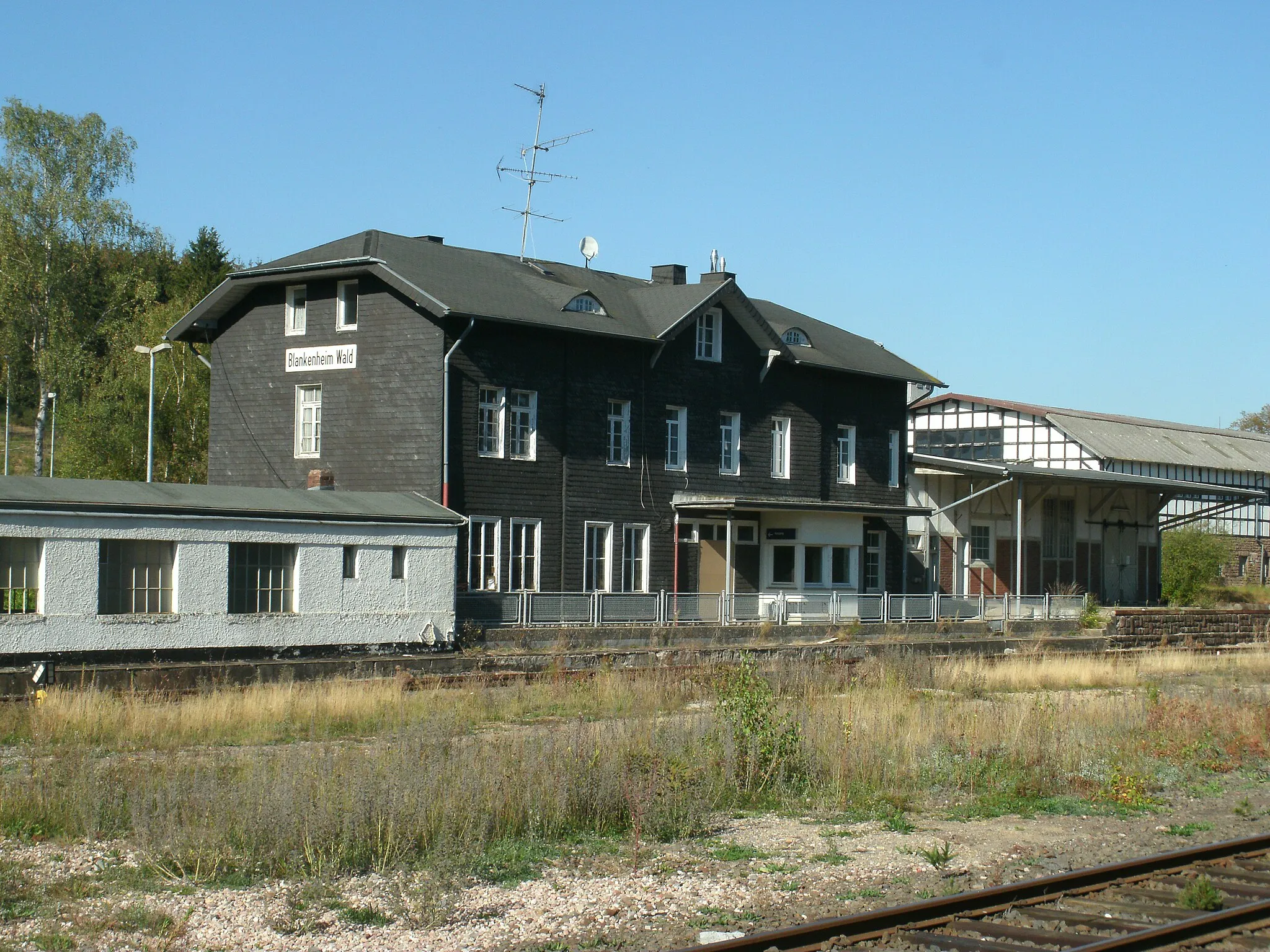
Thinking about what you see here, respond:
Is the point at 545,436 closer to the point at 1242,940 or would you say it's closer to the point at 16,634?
the point at 16,634

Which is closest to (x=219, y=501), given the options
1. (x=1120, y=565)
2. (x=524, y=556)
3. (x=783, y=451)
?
(x=524, y=556)

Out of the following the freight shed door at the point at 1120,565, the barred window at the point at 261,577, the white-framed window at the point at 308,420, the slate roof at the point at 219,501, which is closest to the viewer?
the slate roof at the point at 219,501

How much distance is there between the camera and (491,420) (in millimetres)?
30266

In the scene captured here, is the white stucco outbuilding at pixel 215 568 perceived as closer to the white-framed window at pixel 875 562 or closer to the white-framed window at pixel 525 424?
the white-framed window at pixel 525 424

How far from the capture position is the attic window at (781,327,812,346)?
123 feet

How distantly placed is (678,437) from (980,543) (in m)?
15.2

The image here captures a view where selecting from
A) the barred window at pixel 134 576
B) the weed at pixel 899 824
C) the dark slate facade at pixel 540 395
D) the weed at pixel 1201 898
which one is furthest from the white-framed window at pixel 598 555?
the weed at pixel 1201 898

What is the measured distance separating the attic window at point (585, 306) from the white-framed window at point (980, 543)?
58.0ft

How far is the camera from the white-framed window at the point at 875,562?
129ft

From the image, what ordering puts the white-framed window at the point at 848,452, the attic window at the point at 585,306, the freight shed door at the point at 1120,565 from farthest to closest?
the freight shed door at the point at 1120,565
the white-framed window at the point at 848,452
the attic window at the point at 585,306

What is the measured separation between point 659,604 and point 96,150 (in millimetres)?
28885

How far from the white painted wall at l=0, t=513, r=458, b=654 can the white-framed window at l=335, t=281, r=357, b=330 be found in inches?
273

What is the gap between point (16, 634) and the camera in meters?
20.2

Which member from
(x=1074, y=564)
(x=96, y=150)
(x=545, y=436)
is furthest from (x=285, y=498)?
(x=1074, y=564)
